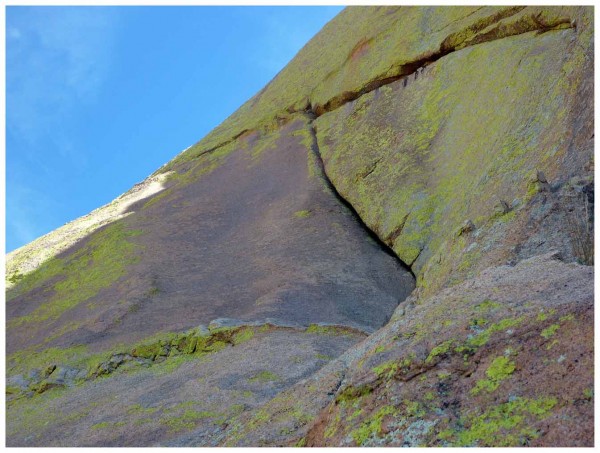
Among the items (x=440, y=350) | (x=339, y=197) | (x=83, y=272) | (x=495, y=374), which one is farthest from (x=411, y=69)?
(x=495, y=374)

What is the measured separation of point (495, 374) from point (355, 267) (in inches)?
502

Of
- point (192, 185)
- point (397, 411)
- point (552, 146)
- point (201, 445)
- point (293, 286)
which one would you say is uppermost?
point (192, 185)

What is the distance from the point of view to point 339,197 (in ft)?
74.4

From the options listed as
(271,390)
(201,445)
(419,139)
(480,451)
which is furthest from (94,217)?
(480,451)

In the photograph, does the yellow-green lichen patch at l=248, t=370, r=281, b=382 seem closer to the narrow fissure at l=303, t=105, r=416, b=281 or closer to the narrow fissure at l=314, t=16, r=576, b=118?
the narrow fissure at l=303, t=105, r=416, b=281

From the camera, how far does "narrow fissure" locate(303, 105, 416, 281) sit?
762 inches

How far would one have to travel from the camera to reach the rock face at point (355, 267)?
628 centimetres

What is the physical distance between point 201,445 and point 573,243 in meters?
5.54

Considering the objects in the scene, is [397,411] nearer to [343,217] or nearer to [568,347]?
[568,347]

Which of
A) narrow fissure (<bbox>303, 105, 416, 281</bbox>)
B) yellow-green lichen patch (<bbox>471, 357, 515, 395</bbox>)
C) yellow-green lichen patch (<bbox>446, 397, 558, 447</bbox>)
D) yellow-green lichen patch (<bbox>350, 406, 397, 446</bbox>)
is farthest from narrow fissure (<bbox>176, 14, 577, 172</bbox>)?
yellow-green lichen patch (<bbox>446, 397, 558, 447</bbox>)

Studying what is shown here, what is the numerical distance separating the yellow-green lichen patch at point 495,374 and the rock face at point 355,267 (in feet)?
0.07

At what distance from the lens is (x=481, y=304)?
7.37m

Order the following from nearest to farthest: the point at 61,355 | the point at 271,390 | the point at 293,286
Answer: the point at 271,390 < the point at 61,355 < the point at 293,286

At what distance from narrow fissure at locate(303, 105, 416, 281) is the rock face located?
10 cm
